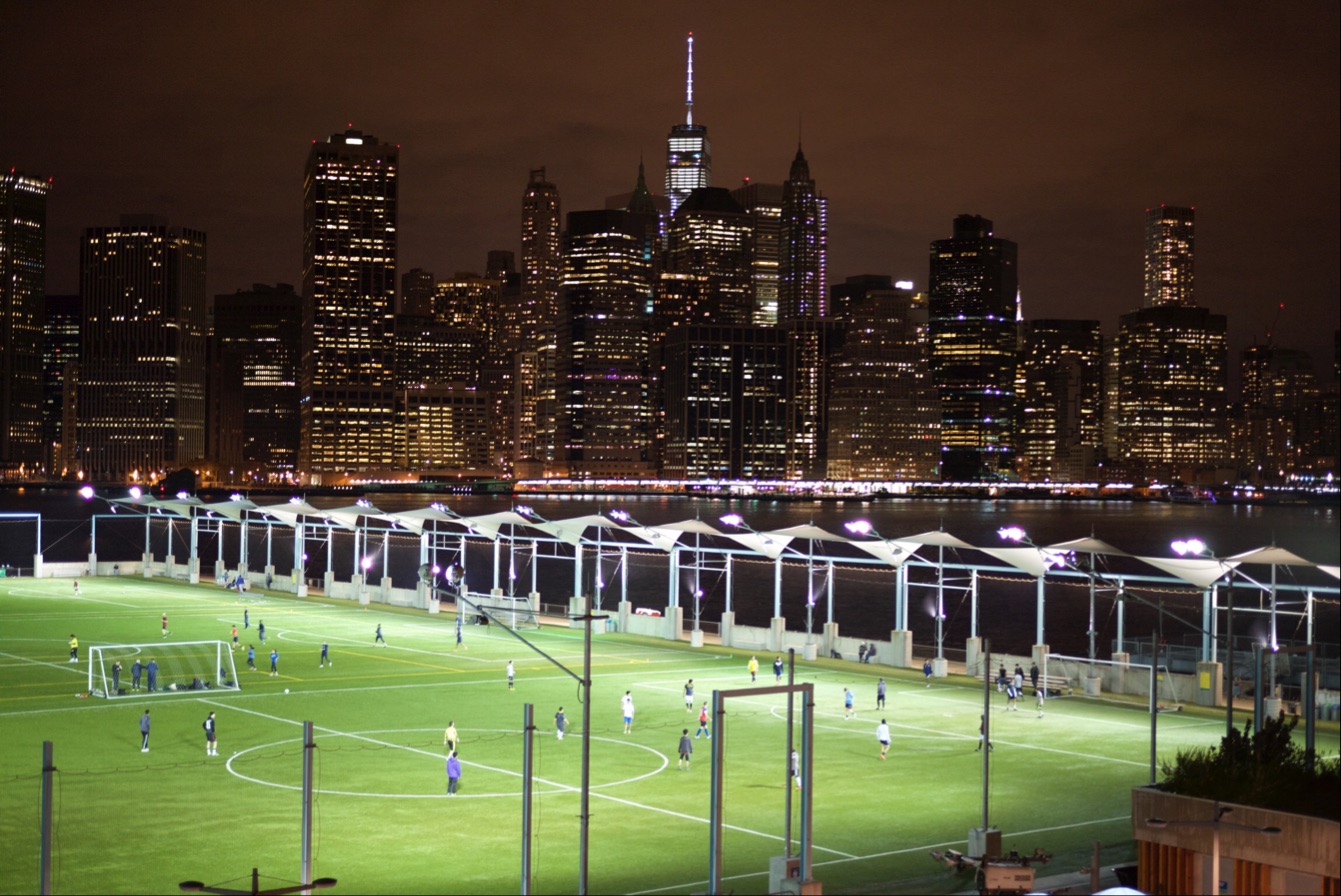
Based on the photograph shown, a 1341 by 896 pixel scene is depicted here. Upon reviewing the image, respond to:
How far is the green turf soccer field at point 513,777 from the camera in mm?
33375

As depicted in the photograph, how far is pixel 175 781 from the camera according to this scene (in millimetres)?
41938

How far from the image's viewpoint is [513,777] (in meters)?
43.7

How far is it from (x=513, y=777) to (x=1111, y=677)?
1088 inches

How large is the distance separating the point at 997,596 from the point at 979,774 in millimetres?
141715

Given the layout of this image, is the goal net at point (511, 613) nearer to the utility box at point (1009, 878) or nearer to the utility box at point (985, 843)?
the utility box at point (985, 843)

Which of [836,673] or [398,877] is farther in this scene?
[836,673]

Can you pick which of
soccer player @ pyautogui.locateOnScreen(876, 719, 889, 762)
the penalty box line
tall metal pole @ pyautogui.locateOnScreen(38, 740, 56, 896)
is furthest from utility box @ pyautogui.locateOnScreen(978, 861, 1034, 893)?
soccer player @ pyautogui.locateOnScreen(876, 719, 889, 762)

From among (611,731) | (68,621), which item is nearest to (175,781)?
(611,731)

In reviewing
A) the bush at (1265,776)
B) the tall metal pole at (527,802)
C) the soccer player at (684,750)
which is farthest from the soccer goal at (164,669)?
the bush at (1265,776)

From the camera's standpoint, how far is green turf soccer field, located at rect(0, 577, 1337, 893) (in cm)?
3338

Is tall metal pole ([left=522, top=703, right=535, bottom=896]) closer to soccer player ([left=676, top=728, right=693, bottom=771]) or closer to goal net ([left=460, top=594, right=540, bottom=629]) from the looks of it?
soccer player ([left=676, top=728, right=693, bottom=771])

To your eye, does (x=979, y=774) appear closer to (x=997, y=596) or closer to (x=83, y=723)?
(x=83, y=723)

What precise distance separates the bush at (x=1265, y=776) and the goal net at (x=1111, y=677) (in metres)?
32.3

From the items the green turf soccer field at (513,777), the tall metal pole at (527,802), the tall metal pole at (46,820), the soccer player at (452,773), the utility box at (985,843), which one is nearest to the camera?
the tall metal pole at (46,820)
